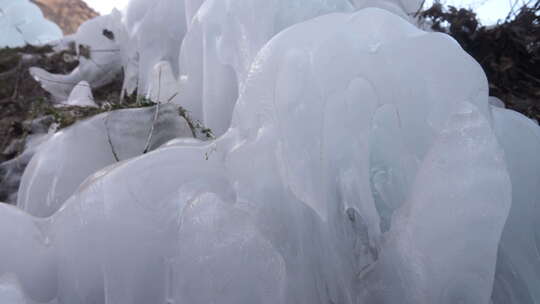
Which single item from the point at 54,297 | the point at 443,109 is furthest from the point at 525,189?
the point at 54,297

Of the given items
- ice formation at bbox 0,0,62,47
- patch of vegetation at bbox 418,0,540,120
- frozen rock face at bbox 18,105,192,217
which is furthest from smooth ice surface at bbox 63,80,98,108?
ice formation at bbox 0,0,62,47

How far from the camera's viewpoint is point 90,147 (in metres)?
2.07

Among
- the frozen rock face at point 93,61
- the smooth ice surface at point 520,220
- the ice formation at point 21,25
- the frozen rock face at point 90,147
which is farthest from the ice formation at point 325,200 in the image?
the ice formation at point 21,25

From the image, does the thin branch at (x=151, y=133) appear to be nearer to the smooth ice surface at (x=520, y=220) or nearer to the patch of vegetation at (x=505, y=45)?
the smooth ice surface at (x=520, y=220)

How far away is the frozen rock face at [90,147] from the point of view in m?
1.97

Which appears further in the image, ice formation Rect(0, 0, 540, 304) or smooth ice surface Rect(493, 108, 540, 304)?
smooth ice surface Rect(493, 108, 540, 304)

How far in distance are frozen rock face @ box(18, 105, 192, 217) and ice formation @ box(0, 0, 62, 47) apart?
22.7 feet

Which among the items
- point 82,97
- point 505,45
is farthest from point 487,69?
point 82,97

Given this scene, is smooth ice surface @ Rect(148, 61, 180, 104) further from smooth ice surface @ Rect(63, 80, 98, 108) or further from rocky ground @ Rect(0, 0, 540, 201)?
smooth ice surface @ Rect(63, 80, 98, 108)

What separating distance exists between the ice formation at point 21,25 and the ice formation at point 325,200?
779 cm

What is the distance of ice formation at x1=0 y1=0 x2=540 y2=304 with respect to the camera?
1.18 metres

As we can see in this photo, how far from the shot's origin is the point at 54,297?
1.44 metres

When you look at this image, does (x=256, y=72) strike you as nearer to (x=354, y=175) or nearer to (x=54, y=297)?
(x=354, y=175)

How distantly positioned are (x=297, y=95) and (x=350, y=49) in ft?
0.72
